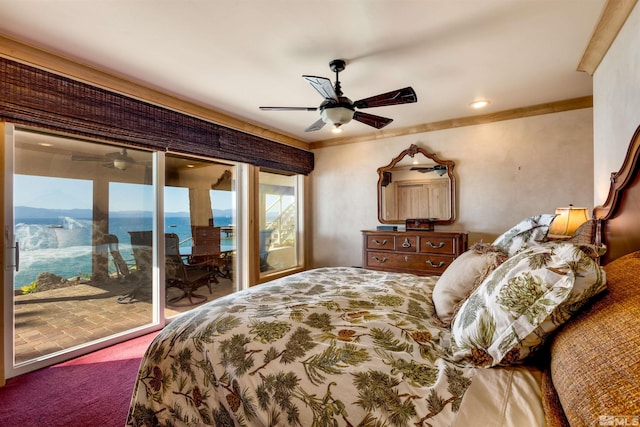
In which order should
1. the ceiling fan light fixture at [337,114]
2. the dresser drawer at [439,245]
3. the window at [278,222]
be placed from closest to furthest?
the ceiling fan light fixture at [337,114], the dresser drawer at [439,245], the window at [278,222]

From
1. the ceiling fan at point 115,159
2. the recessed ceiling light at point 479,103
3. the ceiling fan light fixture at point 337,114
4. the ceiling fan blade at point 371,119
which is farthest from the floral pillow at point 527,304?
the ceiling fan at point 115,159

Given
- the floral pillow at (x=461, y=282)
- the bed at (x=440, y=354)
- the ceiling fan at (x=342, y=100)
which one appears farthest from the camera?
the ceiling fan at (x=342, y=100)

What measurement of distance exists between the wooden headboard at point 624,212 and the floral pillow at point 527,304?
0.79 meters

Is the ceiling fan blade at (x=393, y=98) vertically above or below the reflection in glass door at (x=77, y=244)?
above

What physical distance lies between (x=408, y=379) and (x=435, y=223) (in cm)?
323

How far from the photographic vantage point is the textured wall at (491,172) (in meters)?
3.19

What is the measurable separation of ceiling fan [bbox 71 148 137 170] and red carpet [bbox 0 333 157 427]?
66.8 inches

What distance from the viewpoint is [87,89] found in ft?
7.82

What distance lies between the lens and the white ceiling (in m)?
1.77

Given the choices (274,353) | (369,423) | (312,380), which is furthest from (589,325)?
(274,353)

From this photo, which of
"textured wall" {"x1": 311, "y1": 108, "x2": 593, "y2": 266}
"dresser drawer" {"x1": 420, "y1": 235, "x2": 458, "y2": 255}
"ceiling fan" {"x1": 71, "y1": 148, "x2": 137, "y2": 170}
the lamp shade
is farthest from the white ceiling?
"dresser drawer" {"x1": 420, "y1": 235, "x2": 458, "y2": 255}

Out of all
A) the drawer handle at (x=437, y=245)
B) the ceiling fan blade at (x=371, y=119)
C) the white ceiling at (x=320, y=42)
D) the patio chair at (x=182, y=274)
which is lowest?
the patio chair at (x=182, y=274)

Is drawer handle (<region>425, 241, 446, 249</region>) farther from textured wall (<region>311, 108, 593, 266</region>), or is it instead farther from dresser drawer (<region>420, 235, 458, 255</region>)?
textured wall (<region>311, 108, 593, 266</region>)

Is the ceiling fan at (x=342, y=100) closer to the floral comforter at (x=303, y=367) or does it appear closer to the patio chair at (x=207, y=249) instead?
the floral comforter at (x=303, y=367)
